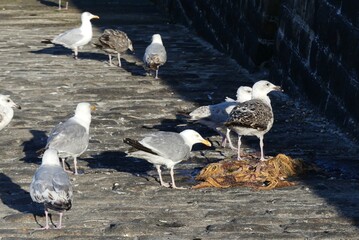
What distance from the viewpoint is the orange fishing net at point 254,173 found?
27.2ft

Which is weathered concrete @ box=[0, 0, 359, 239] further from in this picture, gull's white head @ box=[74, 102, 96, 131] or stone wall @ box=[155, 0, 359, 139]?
gull's white head @ box=[74, 102, 96, 131]

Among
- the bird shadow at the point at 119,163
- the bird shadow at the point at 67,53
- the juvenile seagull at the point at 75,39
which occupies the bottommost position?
the bird shadow at the point at 67,53

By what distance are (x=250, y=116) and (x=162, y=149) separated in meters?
1.01

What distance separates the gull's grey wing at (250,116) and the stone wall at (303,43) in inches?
40.5

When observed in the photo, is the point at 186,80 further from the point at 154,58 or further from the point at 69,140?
the point at 69,140

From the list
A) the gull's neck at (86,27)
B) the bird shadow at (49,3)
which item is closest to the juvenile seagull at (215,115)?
the gull's neck at (86,27)

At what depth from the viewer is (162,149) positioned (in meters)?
8.22

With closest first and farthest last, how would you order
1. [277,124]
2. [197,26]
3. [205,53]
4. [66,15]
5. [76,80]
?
[277,124] → [76,80] → [205,53] → [197,26] → [66,15]

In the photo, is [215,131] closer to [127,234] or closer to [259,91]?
[259,91]

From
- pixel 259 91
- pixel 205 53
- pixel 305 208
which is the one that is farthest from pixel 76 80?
pixel 305 208

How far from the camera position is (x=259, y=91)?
383 inches

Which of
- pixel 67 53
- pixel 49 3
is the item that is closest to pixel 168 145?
pixel 67 53

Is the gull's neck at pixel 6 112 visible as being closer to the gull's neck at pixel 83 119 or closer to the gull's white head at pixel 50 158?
the gull's neck at pixel 83 119

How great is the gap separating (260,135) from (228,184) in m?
0.89
